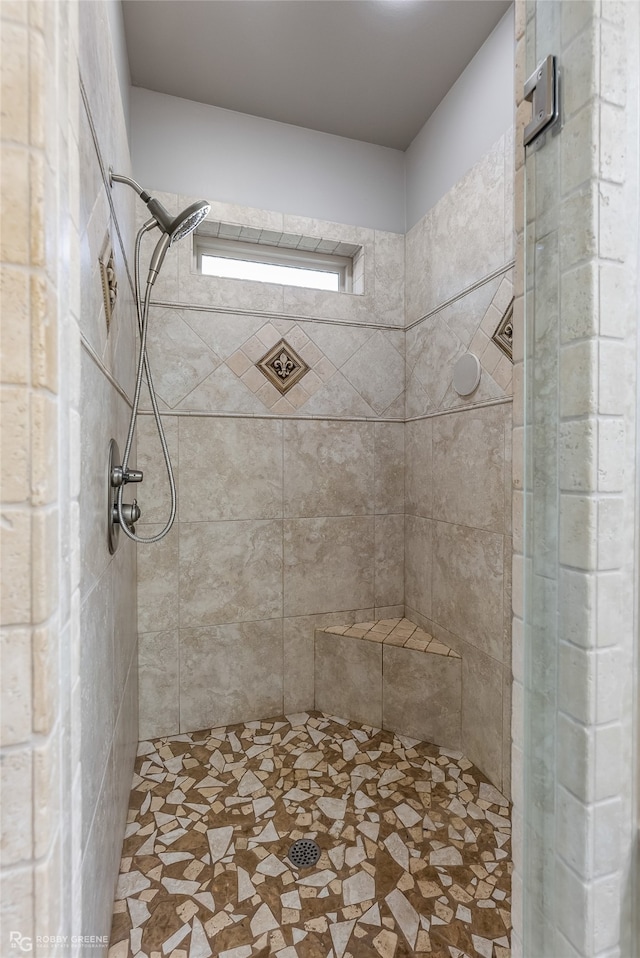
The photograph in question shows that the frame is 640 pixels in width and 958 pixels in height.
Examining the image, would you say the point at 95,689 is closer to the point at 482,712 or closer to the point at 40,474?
the point at 40,474

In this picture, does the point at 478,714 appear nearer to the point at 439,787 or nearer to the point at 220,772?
the point at 439,787

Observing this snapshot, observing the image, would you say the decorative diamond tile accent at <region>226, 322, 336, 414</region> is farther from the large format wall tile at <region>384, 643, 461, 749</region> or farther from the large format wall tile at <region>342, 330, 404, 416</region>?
the large format wall tile at <region>384, 643, 461, 749</region>

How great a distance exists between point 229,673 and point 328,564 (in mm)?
640

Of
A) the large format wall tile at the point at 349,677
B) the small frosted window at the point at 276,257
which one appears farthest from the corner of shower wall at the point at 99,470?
the large format wall tile at the point at 349,677

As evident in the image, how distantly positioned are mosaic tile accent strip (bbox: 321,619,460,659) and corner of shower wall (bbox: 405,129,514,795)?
0.05 meters

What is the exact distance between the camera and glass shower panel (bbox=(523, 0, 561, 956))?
607mm

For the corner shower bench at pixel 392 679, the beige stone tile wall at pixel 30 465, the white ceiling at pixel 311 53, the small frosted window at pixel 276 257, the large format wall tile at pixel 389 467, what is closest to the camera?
the beige stone tile wall at pixel 30 465

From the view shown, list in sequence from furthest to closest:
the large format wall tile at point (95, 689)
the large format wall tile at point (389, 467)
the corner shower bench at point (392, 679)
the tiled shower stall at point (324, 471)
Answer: the large format wall tile at point (389, 467) < the corner shower bench at point (392, 679) < the tiled shower stall at point (324, 471) < the large format wall tile at point (95, 689)

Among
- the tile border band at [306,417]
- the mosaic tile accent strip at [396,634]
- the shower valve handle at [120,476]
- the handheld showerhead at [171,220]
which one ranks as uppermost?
the handheld showerhead at [171,220]

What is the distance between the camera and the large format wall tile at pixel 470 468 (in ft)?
5.35

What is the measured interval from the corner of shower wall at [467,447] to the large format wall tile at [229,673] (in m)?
0.72

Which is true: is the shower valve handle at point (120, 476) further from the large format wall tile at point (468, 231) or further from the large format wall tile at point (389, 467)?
the large format wall tile at point (468, 231)

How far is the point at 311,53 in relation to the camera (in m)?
1.73

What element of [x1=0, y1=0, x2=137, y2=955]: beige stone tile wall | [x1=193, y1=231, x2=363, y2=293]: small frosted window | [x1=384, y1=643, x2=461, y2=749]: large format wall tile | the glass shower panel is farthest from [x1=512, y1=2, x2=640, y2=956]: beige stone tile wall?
[x1=193, y1=231, x2=363, y2=293]: small frosted window
